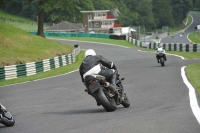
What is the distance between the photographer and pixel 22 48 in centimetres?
3916

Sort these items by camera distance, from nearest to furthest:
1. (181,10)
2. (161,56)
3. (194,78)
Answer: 1. (194,78)
2. (161,56)
3. (181,10)

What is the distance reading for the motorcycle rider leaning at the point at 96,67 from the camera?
1119cm

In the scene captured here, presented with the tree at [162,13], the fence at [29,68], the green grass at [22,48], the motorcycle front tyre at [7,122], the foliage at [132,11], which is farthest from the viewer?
the tree at [162,13]

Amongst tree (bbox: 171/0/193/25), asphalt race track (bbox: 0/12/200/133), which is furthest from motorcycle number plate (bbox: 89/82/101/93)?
tree (bbox: 171/0/193/25)

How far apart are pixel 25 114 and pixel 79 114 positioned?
1.67m

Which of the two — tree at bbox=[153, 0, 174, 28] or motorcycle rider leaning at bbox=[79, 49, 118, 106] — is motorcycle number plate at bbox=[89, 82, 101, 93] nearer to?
motorcycle rider leaning at bbox=[79, 49, 118, 106]

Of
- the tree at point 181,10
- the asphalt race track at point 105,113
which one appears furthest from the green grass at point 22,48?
the tree at point 181,10

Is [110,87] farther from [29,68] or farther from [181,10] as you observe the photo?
[181,10]

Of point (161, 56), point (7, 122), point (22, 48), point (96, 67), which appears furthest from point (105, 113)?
point (22, 48)

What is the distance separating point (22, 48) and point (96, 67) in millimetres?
28592

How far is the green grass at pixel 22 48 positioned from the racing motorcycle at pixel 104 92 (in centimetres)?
Answer: 2135

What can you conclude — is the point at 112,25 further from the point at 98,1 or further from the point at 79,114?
the point at 79,114

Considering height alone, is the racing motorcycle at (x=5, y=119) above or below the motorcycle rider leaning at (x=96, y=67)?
below

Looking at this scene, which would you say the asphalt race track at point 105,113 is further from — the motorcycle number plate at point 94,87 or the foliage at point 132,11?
the foliage at point 132,11
